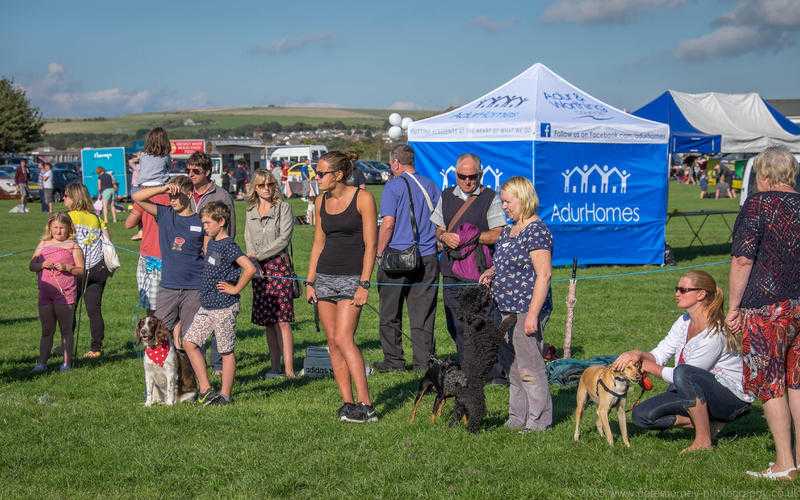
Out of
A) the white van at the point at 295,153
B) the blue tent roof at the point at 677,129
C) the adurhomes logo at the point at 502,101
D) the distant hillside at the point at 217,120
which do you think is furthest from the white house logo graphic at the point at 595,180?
the distant hillside at the point at 217,120

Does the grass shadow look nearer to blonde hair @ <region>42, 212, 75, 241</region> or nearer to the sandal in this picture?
blonde hair @ <region>42, 212, 75, 241</region>

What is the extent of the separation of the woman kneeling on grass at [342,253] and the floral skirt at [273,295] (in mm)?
1825

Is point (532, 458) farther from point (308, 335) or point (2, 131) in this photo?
point (2, 131)

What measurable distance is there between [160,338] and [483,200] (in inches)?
112

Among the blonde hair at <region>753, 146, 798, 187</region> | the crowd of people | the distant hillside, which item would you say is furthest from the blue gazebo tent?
the distant hillside

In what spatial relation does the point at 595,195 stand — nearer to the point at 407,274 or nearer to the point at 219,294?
the point at 407,274

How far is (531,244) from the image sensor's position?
6.26 meters

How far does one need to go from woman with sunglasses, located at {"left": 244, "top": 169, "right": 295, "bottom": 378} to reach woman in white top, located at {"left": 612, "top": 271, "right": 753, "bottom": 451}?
3536mm

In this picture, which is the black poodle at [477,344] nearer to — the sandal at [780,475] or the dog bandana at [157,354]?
the sandal at [780,475]

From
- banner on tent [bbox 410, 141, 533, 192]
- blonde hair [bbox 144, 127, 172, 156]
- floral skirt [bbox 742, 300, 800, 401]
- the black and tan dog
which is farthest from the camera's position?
banner on tent [bbox 410, 141, 533, 192]

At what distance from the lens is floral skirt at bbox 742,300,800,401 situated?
5223mm

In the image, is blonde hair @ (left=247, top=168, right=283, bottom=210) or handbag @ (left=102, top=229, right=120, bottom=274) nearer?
blonde hair @ (left=247, top=168, right=283, bottom=210)

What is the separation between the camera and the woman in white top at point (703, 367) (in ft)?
19.8

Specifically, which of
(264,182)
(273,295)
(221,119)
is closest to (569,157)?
(264,182)
